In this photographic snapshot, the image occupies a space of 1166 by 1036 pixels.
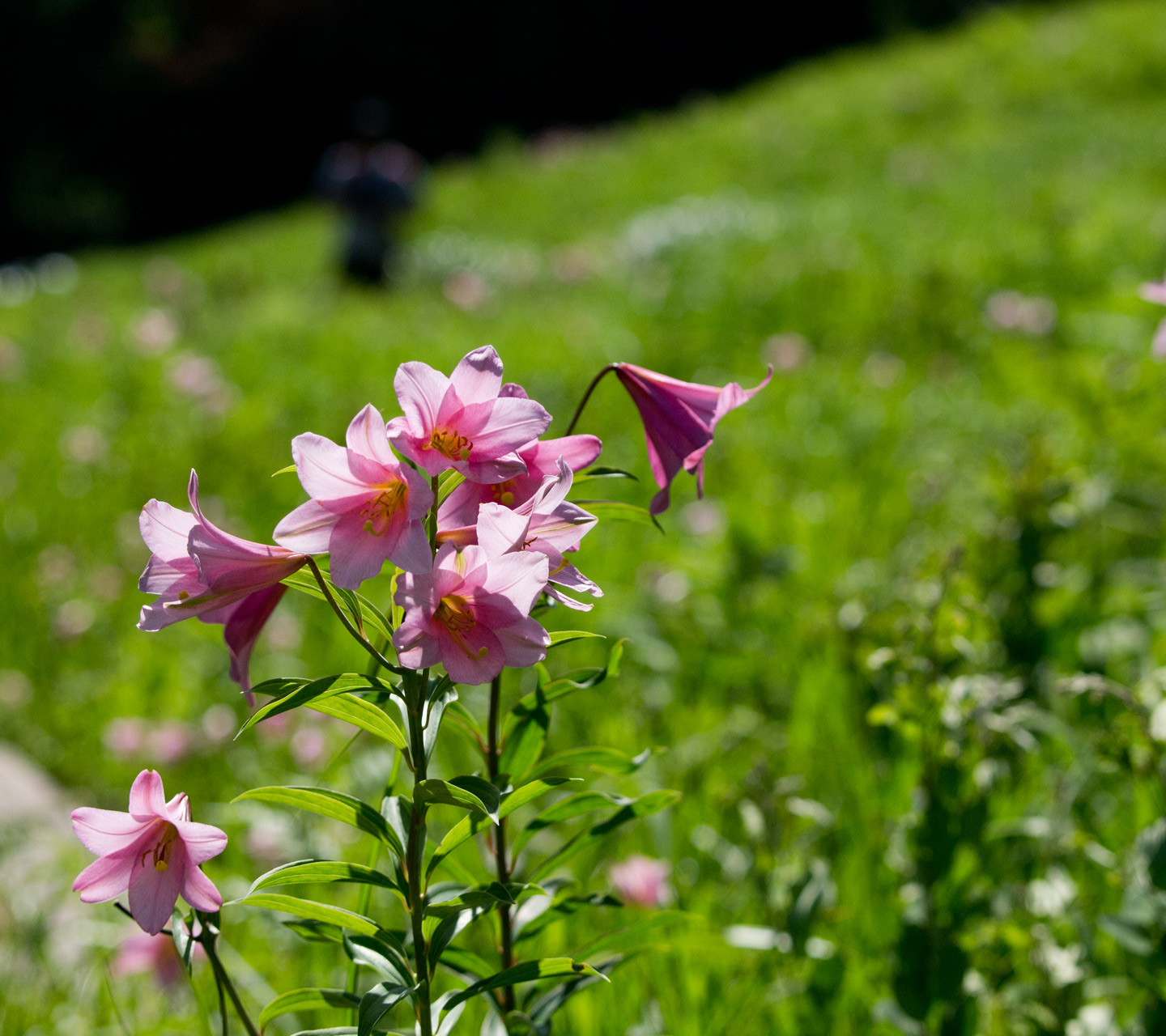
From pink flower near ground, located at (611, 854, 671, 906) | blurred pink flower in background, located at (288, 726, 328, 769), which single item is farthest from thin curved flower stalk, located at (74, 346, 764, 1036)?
blurred pink flower in background, located at (288, 726, 328, 769)

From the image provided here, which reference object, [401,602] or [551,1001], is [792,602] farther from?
[401,602]

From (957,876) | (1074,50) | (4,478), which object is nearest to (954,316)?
(957,876)

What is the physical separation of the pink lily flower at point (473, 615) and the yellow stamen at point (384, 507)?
1.5 inches

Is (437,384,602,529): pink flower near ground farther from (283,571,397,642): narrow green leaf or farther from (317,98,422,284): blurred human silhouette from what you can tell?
(317,98,422,284): blurred human silhouette

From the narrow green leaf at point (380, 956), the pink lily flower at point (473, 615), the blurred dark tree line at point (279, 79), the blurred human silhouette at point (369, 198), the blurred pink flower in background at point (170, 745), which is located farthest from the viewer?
the blurred dark tree line at point (279, 79)

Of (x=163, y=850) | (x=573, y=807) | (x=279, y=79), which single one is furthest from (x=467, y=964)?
(x=279, y=79)

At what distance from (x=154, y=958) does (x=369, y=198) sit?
785 centimetres

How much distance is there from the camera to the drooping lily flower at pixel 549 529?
0.64m

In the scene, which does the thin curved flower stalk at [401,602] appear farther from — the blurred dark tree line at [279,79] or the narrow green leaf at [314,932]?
the blurred dark tree line at [279,79]

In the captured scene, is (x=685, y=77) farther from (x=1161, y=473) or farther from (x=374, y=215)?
(x=1161, y=473)

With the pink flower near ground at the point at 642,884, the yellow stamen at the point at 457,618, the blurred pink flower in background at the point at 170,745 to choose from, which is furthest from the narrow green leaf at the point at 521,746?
the blurred pink flower in background at the point at 170,745

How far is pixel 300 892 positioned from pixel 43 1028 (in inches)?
16.0

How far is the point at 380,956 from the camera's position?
775 mm

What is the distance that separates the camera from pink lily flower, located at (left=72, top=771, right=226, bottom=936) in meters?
0.69
